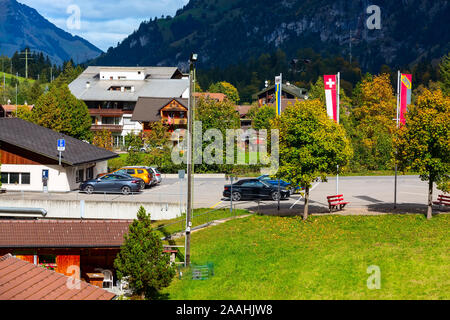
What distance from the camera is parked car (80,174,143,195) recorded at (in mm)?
40438

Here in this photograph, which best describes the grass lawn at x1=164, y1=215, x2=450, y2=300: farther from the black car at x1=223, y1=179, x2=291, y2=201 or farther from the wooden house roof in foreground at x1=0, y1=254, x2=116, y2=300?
the black car at x1=223, y1=179, x2=291, y2=201

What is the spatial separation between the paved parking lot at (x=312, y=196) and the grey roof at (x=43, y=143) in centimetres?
376

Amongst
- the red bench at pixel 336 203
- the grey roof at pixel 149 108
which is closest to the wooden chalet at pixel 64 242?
the red bench at pixel 336 203

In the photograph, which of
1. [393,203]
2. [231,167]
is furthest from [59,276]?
[231,167]

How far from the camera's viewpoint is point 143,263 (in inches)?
782

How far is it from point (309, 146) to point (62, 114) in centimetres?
4217

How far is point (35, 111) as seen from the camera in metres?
61.8

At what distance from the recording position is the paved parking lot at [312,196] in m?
35.0

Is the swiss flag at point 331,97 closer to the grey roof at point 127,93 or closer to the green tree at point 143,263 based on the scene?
the green tree at point 143,263

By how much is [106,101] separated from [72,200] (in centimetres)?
6031

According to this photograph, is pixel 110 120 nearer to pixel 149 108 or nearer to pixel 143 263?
pixel 149 108

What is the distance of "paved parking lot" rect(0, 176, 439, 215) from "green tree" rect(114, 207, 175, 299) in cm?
1409

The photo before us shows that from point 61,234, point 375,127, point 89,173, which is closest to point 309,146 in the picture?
point 61,234

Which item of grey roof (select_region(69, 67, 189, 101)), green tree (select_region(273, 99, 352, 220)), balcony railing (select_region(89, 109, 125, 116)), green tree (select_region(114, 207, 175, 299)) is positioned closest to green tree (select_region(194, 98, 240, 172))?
green tree (select_region(273, 99, 352, 220))
